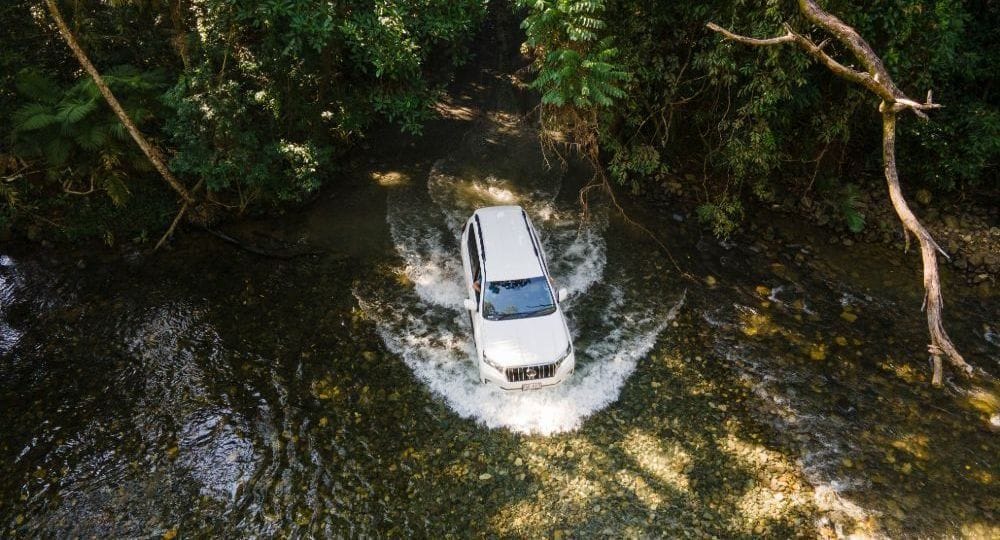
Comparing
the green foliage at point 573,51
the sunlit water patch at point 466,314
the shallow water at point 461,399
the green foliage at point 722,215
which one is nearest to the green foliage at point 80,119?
the shallow water at point 461,399

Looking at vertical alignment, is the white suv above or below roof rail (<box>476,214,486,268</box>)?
below

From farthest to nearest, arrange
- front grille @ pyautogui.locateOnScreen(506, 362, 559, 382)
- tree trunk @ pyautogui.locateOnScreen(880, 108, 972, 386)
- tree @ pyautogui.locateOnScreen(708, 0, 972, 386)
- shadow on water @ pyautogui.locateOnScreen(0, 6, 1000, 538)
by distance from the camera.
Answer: front grille @ pyautogui.locateOnScreen(506, 362, 559, 382), shadow on water @ pyautogui.locateOnScreen(0, 6, 1000, 538), tree @ pyautogui.locateOnScreen(708, 0, 972, 386), tree trunk @ pyautogui.locateOnScreen(880, 108, 972, 386)

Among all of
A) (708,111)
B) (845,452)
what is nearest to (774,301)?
(845,452)

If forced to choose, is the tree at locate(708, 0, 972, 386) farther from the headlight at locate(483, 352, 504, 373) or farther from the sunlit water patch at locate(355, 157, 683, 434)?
the headlight at locate(483, 352, 504, 373)

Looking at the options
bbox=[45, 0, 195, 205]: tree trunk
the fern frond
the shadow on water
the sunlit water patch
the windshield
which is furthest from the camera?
the fern frond

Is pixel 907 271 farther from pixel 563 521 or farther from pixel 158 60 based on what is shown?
pixel 158 60

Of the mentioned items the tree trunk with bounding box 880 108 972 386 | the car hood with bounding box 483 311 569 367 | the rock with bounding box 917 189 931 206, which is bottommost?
the car hood with bounding box 483 311 569 367

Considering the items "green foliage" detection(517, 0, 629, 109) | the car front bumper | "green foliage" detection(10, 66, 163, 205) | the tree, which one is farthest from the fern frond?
the tree

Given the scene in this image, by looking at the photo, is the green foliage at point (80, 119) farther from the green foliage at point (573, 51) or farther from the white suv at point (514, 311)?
the green foliage at point (573, 51)
